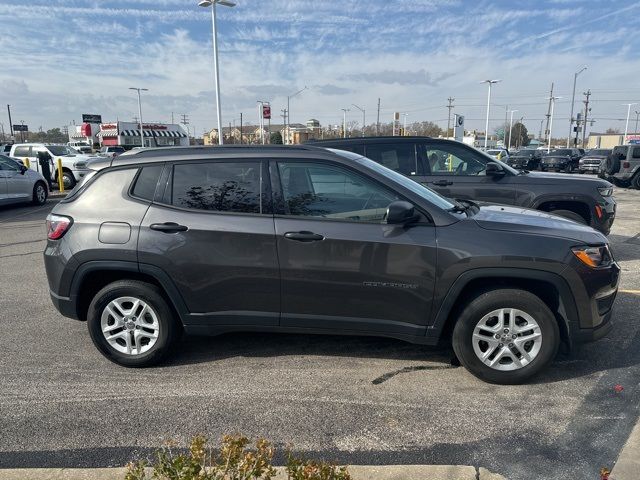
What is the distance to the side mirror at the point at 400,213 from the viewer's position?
350cm

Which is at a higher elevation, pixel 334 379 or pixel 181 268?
pixel 181 268

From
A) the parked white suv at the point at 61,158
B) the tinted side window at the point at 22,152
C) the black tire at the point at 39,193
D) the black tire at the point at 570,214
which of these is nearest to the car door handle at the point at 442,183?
the black tire at the point at 570,214

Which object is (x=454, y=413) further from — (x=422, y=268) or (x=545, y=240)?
(x=545, y=240)

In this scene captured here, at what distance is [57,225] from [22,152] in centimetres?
1902

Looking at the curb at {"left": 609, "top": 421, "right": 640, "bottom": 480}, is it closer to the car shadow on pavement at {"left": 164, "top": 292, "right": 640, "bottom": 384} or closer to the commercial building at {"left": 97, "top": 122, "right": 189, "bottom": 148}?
the car shadow on pavement at {"left": 164, "top": 292, "right": 640, "bottom": 384}

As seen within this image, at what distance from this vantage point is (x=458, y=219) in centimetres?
366

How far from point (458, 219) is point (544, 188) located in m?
3.93

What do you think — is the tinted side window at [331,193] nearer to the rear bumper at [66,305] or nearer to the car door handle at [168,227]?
the car door handle at [168,227]

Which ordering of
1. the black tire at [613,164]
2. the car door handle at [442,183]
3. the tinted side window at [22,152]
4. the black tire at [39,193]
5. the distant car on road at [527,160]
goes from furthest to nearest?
the distant car on road at [527,160]
the black tire at [613,164]
the tinted side window at [22,152]
the black tire at [39,193]
the car door handle at [442,183]

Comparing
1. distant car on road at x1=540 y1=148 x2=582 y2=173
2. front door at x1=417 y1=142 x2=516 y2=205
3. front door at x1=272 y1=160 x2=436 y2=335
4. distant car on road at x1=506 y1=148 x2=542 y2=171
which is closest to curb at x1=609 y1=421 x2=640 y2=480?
front door at x1=272 y1=160 x2=436 y2=335

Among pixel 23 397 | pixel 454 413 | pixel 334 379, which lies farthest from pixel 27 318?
pixel 454 413

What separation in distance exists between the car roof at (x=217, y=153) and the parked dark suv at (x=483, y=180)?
3076mm

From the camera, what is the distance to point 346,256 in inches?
142

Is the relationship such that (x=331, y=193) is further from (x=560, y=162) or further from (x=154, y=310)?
(x=560, y=162)
